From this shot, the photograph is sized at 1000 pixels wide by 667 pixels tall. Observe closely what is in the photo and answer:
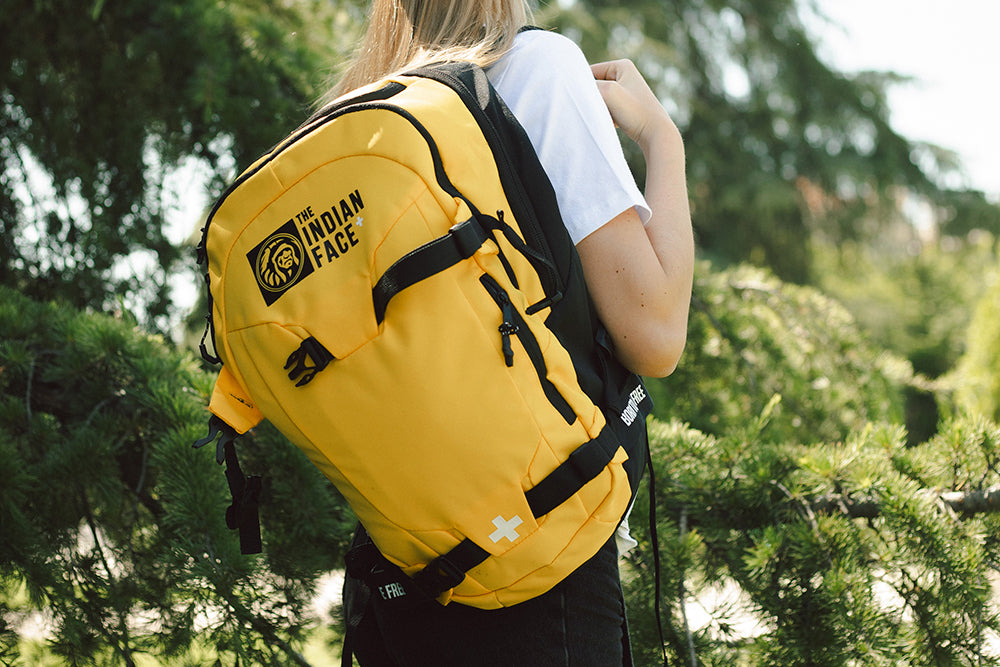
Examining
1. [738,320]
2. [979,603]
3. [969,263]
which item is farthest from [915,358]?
[979,603]

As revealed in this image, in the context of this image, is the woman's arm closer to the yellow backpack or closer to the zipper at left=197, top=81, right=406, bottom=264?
the yellow backpack

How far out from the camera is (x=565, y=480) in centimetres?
72

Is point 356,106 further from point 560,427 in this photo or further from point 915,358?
point 915,358

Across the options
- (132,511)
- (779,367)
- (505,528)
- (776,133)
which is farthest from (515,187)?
(776,133)

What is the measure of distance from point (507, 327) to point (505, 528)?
0.20m

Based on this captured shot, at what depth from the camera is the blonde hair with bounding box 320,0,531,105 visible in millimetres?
834

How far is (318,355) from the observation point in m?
0.72

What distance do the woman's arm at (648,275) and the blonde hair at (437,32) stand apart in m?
0.25

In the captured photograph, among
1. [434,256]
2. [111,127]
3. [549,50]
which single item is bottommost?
[434,256]

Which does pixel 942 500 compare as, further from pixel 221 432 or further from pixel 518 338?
pixel 221 432

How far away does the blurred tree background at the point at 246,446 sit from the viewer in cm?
118

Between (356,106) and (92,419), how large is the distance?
3.47ft

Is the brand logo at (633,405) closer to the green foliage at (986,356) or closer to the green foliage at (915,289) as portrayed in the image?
the green foliage at (986,356)

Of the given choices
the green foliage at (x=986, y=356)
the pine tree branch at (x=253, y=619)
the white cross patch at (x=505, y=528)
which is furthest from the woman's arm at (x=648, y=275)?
the green foliage at (x=986, y=356)
